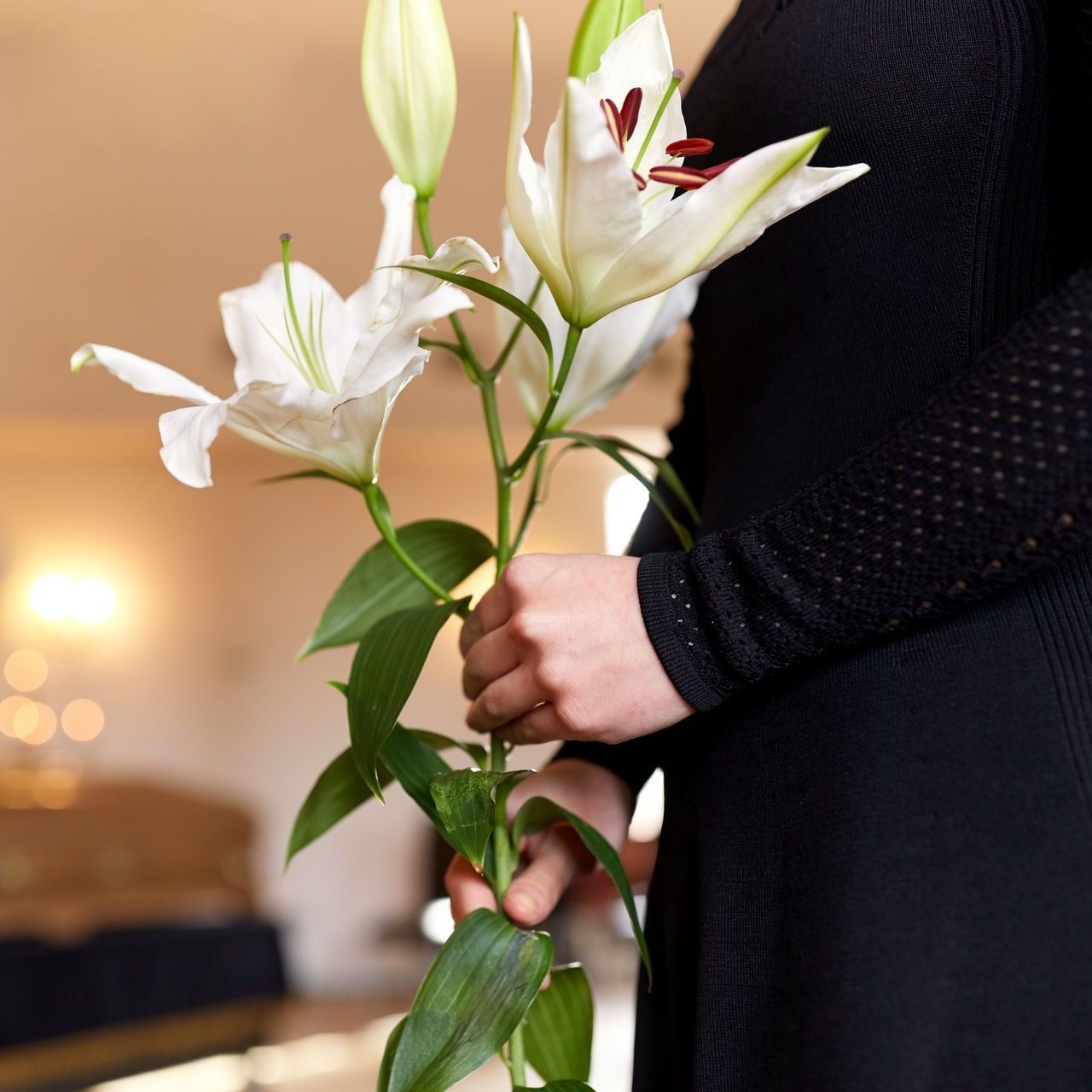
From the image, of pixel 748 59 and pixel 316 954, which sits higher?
pixel 748 59

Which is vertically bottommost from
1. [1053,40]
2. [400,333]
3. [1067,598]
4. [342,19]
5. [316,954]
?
[316,954]

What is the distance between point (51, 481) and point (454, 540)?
5494 mm

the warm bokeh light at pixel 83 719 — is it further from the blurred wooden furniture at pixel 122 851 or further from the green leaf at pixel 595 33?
the green leaf at pixel 595 33

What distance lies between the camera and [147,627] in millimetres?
5645

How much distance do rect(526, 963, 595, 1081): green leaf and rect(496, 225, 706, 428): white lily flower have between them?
30 cm

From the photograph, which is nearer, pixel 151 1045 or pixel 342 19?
pixel 342 19

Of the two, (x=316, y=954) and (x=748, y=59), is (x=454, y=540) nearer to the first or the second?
(x=748, y=59)

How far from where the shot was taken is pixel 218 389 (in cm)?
361

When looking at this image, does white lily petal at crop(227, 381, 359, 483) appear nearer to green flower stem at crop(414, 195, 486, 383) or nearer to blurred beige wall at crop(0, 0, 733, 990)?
green flower stem at crop(414, 195, 486, 383)

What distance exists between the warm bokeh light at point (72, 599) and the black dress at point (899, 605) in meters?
5.39

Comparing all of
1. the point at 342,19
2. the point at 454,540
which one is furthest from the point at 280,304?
the point at 342,19

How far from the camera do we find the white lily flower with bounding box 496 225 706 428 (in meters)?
0.61

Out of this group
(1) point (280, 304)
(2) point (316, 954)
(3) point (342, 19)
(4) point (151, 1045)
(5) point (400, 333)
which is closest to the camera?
(5) point (400, 333)

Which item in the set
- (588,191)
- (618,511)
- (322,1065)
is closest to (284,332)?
(588,191)
